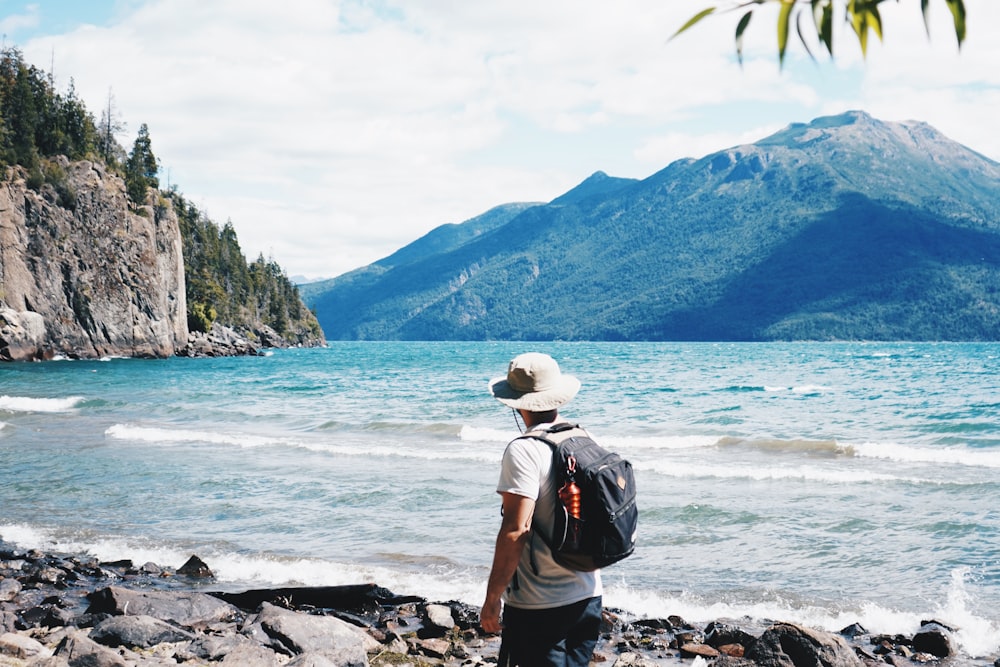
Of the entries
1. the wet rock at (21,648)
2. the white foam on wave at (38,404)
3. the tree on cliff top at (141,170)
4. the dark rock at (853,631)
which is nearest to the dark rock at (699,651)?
the dark rock at (853,631)

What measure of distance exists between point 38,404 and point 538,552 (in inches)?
1300

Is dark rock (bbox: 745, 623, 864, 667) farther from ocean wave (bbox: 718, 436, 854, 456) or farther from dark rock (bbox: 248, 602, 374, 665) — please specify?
ocean wave (bbox: 718, 436, 854, 456)

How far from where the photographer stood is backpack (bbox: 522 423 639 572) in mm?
3740

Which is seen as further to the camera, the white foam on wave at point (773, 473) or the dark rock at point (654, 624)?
the white foam on wave at point (773, 473)

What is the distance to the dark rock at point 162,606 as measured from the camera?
27.1 ft

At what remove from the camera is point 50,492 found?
51.2ft

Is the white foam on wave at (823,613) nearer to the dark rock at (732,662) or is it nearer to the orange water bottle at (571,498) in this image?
the dark rock at (732,662)

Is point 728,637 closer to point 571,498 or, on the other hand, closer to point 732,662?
point 732,662

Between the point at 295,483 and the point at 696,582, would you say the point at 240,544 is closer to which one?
the point at 295,483

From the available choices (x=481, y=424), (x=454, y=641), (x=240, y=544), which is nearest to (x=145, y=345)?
(x=481, y=424)

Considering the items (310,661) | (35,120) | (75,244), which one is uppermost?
(35,120)

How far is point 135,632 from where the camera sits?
24.8ft

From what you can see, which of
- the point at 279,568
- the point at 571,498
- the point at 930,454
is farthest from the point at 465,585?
the point at 930,454

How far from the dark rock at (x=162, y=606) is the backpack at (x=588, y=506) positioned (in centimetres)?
577
